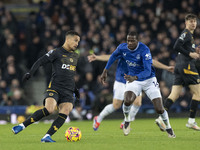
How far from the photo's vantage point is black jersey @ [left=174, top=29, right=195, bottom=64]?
923cm

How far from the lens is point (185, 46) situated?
9.56 meters

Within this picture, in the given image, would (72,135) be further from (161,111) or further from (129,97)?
(161,111)

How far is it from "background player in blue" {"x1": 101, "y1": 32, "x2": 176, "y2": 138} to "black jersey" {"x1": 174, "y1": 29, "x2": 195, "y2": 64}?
1383 millimetres

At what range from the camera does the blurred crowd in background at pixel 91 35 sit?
49.2 feet

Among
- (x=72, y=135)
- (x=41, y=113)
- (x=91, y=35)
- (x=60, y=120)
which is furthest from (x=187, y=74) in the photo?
(x=91, y=35)

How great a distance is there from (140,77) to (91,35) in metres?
8.46

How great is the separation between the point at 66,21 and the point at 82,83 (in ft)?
9.94

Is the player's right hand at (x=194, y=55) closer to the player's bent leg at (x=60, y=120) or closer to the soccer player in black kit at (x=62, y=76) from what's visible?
the soccer player in black kit at (x=62, y=76)

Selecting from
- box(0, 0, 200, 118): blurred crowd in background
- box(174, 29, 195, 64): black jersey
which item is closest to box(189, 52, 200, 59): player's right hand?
box(174, 29, 195, 64): black jersey

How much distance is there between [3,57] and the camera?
1561 cm

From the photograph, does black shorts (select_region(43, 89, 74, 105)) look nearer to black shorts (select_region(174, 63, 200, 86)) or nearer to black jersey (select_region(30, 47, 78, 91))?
black jersey (select_region(30, 47, 78, 91))

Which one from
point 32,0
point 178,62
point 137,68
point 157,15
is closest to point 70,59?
point 137,68

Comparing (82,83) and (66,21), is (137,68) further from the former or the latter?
(66,21)

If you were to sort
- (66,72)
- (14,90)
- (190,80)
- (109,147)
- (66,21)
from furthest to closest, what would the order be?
(66,21) → (14,90) → (190,80) → (66,72) → (109,147)
